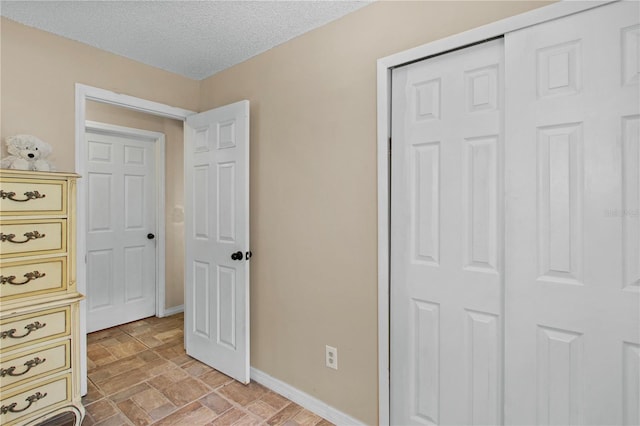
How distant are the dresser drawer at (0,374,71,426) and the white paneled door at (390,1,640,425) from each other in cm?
181

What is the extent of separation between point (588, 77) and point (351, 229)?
123cm

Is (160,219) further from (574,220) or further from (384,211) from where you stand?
(574,220)

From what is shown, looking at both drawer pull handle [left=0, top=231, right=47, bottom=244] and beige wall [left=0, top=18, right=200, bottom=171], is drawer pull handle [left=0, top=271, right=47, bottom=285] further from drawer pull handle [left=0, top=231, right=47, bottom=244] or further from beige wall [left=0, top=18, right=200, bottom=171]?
beige wall [left=0, top=18, right=200, bottom=171]

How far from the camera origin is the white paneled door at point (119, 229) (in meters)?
3.39

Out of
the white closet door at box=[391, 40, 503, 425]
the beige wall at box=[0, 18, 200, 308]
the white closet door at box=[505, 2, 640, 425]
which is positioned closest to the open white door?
the beige wall at box=[0, 18, 200, 308]

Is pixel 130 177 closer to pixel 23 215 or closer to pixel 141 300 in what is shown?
pixel 141 300

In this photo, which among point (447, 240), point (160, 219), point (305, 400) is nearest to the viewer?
point (447, 240)

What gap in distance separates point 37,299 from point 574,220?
2.54m

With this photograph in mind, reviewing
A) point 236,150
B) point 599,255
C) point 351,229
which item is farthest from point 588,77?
point 236,150

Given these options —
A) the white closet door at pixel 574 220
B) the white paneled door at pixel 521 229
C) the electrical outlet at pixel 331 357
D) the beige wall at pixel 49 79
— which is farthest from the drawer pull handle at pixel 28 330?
the white closet door at pixel 574 220

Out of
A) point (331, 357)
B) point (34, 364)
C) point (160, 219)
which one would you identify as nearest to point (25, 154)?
point (34, 364)

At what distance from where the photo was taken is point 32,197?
5.75 ft

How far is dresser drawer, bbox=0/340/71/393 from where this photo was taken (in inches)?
66.0

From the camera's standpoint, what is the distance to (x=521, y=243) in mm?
1429
